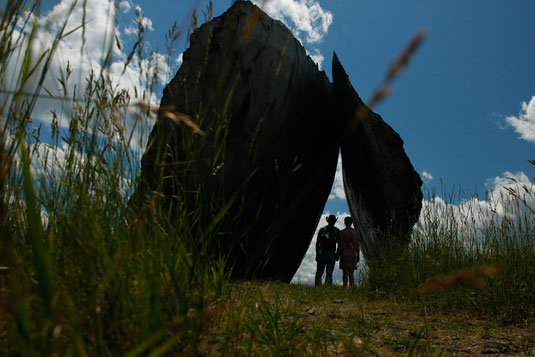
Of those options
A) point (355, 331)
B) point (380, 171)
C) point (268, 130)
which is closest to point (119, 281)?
point (355, 331)

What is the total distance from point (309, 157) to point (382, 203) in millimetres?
1258

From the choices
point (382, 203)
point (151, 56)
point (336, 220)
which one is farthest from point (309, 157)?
point (151, 56)

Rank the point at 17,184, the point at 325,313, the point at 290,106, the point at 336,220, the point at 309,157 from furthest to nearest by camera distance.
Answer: the point at 336,220 < the point at 309,157 < the point at 290,106 < the point at 325,313 < the point at 17,184

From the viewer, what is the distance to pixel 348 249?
263 inches

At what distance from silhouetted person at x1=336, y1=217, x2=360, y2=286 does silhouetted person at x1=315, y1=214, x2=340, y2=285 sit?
0.56ft

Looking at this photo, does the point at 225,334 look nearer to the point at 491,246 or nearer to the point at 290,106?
the point at 491,246

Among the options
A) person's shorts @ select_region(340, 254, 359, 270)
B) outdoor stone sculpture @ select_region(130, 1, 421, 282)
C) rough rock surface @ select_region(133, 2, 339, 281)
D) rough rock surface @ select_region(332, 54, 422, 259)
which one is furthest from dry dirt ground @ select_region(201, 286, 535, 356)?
person's shorts @ select_region(340, 254, 359, 270)

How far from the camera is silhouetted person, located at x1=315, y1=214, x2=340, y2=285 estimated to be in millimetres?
6895

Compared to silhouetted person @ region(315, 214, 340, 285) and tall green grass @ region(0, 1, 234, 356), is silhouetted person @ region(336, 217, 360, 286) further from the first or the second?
tall green grass @ region(0, 1, 234, 356)

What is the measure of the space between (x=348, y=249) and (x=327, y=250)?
0.41 metres

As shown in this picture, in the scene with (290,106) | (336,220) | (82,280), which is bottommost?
(82,280)

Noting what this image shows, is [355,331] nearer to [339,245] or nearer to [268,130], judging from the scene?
[268,130]

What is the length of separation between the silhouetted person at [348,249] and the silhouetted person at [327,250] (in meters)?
0.17

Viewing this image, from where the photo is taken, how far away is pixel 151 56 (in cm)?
145
